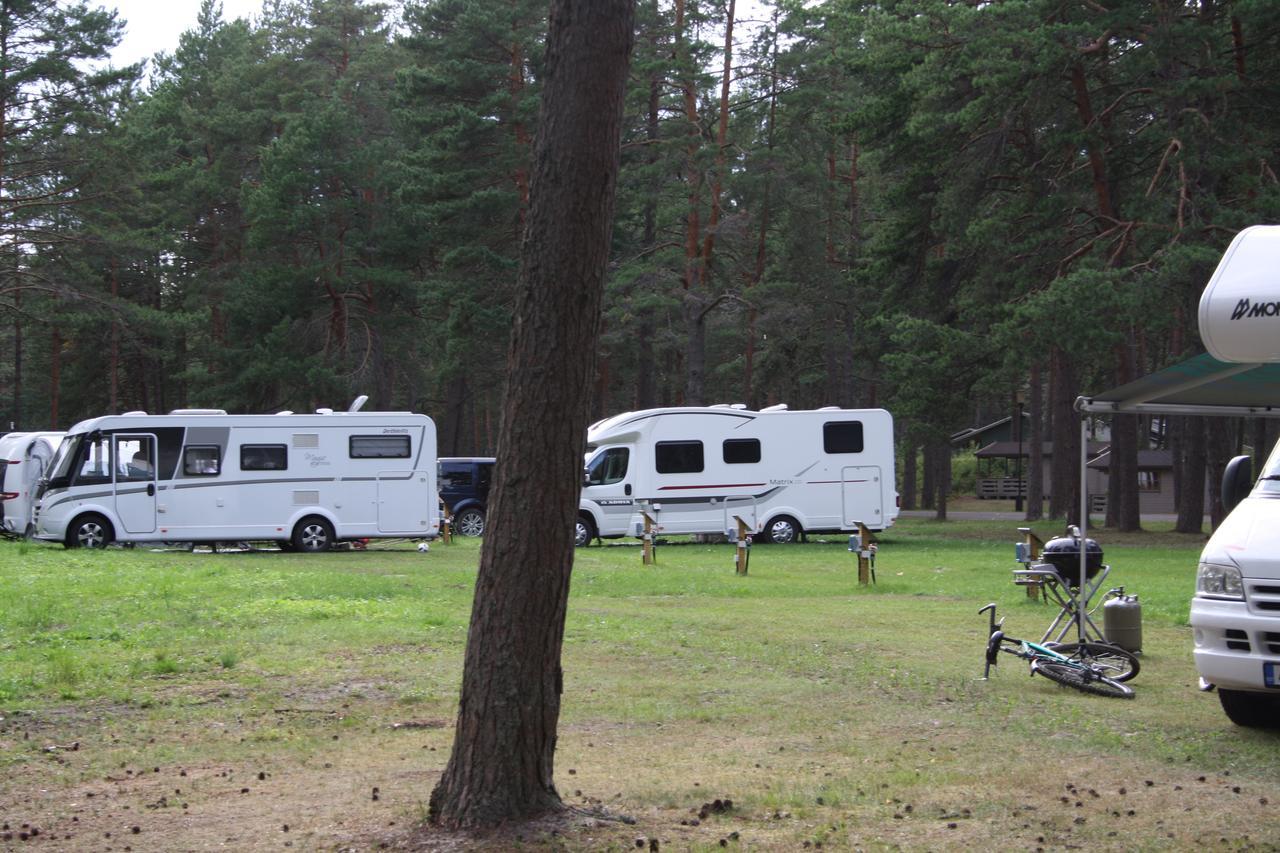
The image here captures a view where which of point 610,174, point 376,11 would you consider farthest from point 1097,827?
point 376,11

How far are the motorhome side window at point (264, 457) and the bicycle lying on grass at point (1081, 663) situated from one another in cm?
1680

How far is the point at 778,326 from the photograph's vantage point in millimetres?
36844

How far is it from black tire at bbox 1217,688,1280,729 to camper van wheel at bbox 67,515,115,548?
1974cm

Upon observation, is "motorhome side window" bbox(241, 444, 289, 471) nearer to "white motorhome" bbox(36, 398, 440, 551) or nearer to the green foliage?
"white motorhome" bbox(36, 398, 440, 551)

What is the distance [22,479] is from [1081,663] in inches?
900

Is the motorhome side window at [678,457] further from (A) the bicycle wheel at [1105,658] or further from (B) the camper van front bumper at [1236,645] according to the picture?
(B) the camper van front bumper at [1236,645]

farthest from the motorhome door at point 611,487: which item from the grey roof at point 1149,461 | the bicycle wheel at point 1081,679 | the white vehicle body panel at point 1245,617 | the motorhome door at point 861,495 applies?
the grey roof at point 1149,461

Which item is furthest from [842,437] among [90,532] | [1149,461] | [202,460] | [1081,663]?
[1149,461]

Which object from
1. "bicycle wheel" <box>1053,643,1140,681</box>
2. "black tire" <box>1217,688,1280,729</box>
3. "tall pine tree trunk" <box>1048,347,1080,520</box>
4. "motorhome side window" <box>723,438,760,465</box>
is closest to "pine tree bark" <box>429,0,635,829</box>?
"black tire" <box>1217,688,1280,729</box>

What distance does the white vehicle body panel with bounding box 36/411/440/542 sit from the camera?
74.2 ft

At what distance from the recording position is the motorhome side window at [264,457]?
2320 centimetres

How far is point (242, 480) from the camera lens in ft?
76.1

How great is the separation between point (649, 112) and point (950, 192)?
12.9 metres

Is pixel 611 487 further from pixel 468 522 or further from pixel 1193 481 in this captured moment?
pixel 1193 481
